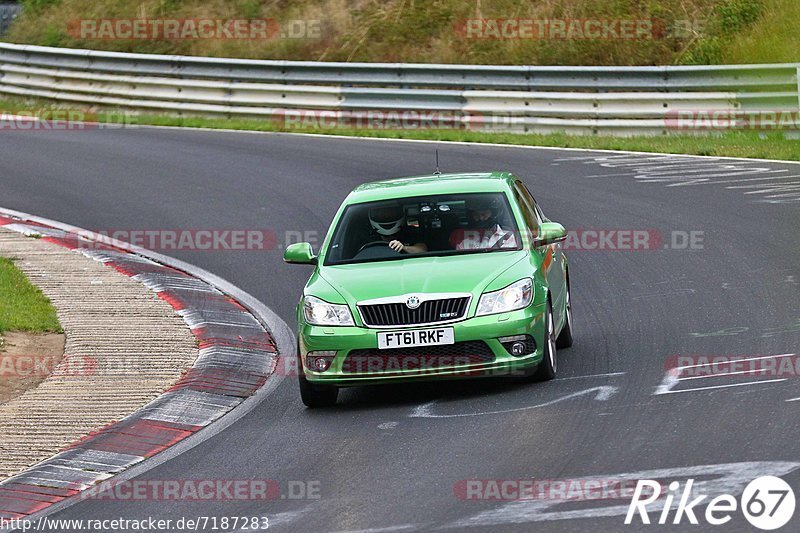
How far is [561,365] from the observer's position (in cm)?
1068

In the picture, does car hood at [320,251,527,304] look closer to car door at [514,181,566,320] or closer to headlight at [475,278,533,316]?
headlight at [475,278,533,316]

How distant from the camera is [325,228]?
667 inches

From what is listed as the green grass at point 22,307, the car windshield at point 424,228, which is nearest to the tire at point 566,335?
the car windshield at point 424,228

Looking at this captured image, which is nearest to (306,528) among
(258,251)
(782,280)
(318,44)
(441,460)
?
(441,460)

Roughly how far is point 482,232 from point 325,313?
1.51 meters

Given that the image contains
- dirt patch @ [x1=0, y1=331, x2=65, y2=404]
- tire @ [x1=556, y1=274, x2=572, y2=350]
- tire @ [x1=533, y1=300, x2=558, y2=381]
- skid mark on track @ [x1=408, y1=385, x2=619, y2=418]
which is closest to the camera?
skid mark on track @ [x1=408, y1=385, x2=619, y2=418]

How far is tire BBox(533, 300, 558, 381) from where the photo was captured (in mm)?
9867

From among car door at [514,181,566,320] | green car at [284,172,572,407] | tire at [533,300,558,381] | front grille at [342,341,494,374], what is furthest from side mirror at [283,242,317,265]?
tire at [533,300,558,381]

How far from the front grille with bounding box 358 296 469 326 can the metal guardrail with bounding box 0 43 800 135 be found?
1404 centimetres

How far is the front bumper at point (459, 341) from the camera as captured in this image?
9531mm

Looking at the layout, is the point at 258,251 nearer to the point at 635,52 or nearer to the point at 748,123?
the point at 748,123

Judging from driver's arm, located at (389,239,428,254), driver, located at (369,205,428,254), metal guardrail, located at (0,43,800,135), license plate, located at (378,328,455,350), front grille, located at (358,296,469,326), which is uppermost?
metal guardrail, located at (0,43,800,135)

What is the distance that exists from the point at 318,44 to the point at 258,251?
14.8 meters

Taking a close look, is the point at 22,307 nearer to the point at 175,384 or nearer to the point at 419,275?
the point at 175,384
